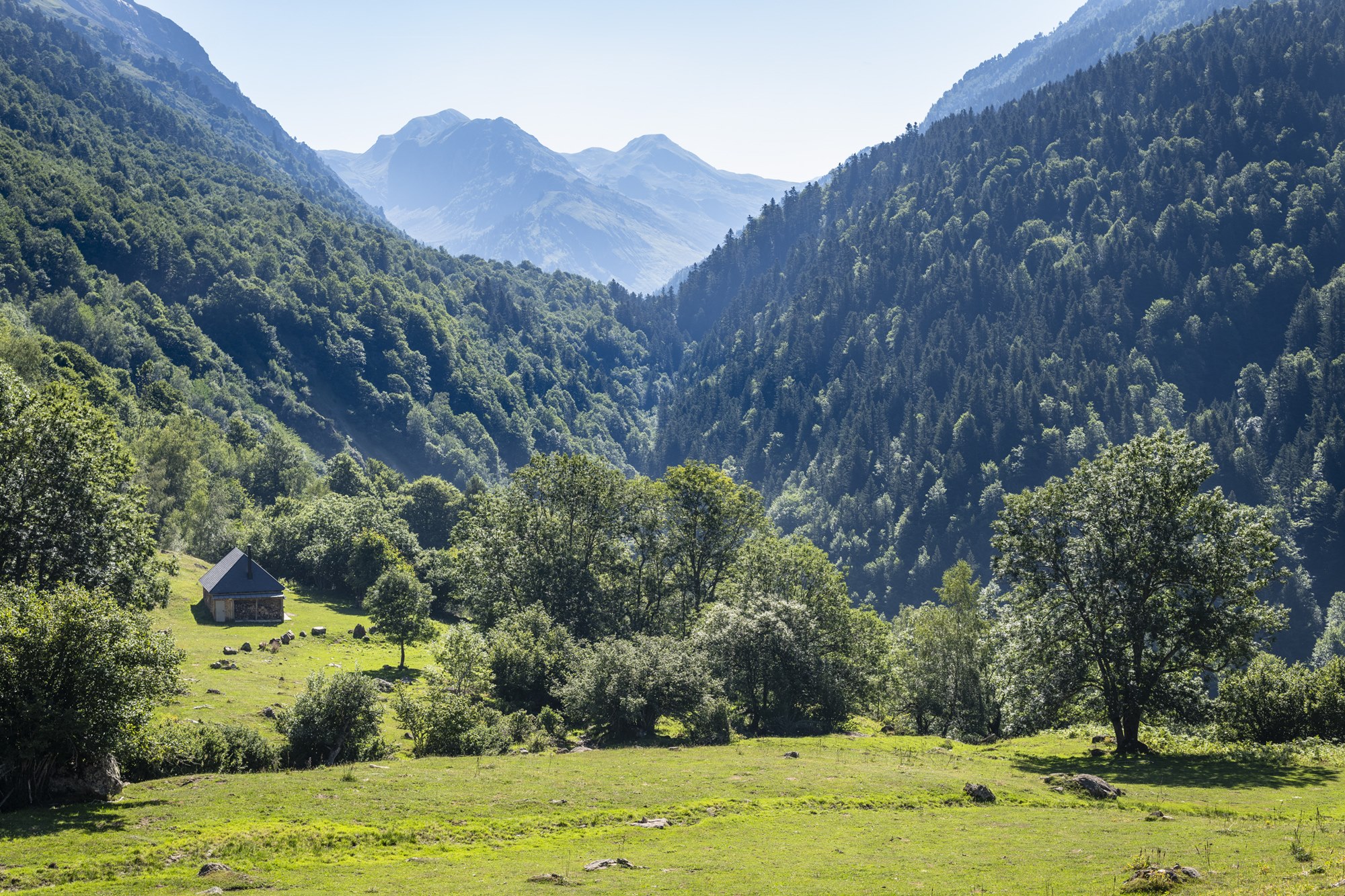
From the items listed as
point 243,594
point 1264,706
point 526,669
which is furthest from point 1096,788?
point 243,594

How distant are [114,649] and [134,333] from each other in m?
195

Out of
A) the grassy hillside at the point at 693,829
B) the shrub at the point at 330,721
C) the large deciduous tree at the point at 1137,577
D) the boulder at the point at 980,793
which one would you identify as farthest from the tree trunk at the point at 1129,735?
the shrub at the point at 330,721

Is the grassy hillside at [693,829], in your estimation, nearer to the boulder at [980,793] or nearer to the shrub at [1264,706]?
the boulder at [980,793]

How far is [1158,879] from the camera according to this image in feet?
75.4

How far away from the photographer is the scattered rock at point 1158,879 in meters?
22.9

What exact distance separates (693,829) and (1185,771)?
25.5 m

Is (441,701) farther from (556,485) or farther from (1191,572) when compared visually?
(1191,572)

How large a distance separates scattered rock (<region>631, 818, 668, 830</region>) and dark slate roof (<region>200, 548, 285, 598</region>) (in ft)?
215

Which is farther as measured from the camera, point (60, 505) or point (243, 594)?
point (243, 594)

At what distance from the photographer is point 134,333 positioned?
643 ft

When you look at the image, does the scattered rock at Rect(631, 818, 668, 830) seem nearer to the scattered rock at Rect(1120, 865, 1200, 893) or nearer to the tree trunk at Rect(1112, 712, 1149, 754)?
the scattered rock at Rect(1120, 865, 1200, 893)

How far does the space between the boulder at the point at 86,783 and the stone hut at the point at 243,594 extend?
5460 centimetres

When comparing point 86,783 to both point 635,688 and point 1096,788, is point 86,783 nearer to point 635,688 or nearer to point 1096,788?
point 635,688

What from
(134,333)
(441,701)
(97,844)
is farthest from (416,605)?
(134,333)
